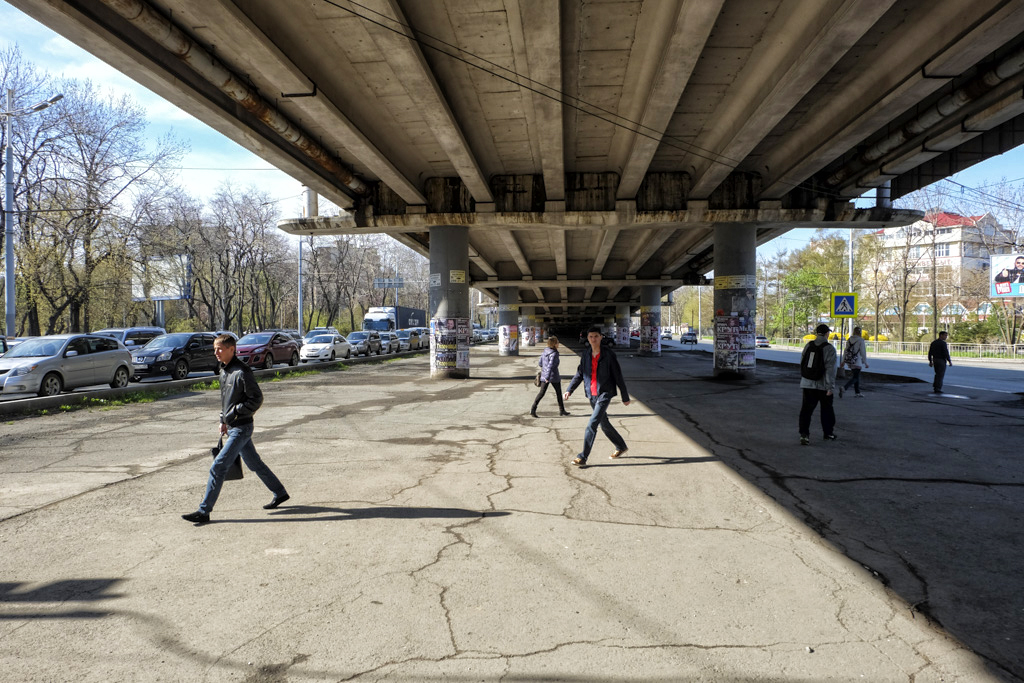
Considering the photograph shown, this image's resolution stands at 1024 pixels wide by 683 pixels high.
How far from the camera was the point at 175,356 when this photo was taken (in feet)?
61.5

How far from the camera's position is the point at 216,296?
1852 inches

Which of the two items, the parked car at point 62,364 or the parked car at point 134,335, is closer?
the parked car at point 62,364

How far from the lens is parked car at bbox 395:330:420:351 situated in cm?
4262

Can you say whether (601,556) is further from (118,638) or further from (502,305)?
(502,305)

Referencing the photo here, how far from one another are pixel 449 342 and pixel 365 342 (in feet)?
56.9

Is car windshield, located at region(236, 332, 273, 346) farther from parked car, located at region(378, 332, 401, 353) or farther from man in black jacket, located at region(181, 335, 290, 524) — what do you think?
man in black jacket, located at region(181, 335, 290, 524)

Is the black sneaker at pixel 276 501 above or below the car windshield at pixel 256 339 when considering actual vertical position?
below

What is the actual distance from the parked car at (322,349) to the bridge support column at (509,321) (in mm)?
14803

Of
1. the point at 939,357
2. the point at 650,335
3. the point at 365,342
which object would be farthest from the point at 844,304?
the point at 365,342

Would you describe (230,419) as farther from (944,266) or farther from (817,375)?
(944,266)

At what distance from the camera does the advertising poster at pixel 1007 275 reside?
34.4 meters

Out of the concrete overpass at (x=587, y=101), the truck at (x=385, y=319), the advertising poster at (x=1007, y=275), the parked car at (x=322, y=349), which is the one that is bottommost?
the parked car at (x=322, y=349)

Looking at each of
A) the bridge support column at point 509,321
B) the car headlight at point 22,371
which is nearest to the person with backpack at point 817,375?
the car headlight at point 22,371

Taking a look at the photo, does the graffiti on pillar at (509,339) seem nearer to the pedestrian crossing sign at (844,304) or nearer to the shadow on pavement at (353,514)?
the pedestrian crossing sign at (844,304)
